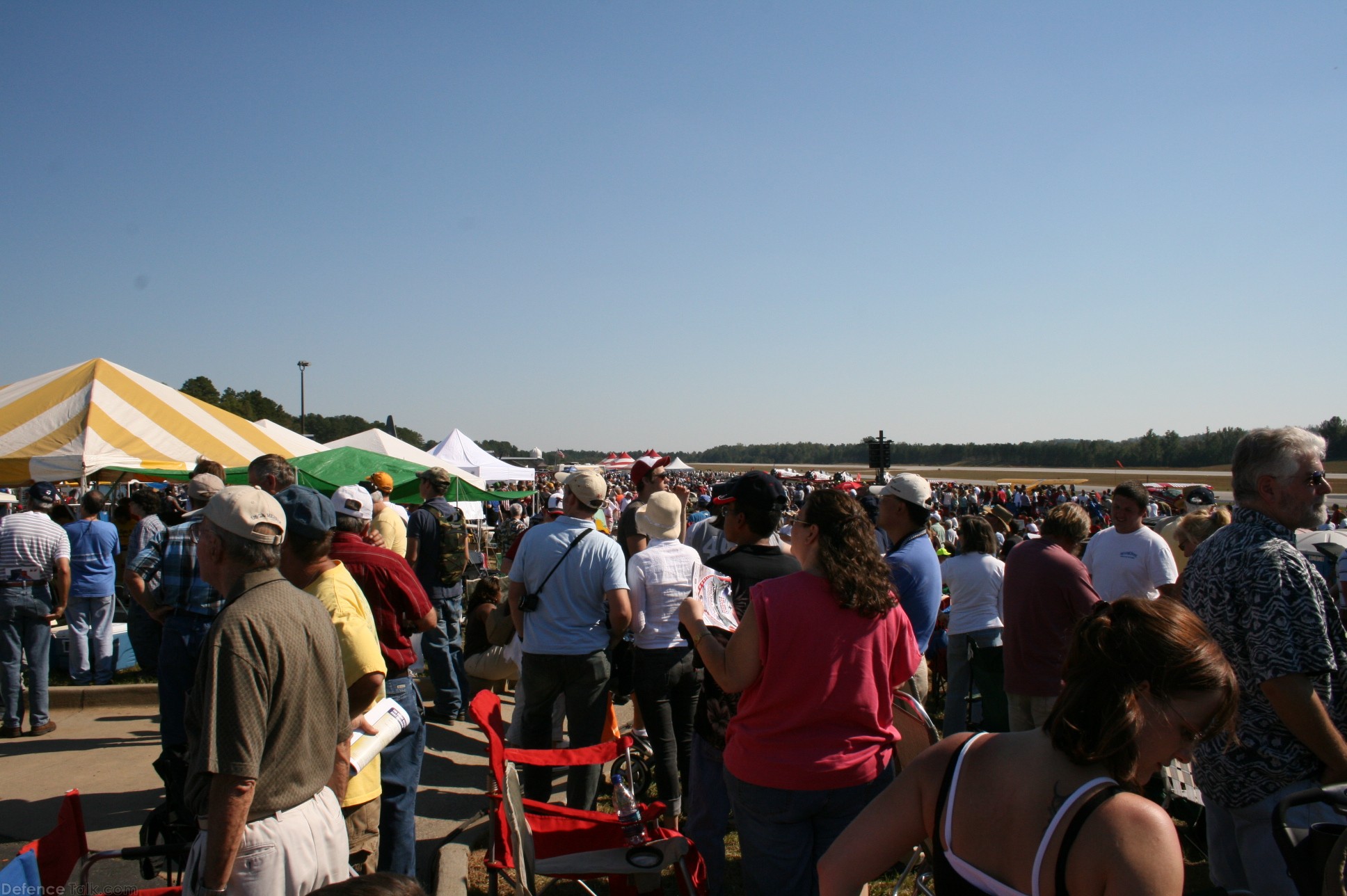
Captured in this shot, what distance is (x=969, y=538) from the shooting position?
6.02 m

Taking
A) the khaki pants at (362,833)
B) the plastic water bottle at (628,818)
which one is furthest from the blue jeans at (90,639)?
the plastic water bottle at (628,818)

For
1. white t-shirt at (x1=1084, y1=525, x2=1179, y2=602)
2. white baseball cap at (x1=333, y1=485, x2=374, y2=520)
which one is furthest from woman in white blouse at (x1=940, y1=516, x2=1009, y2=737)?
white baseball cap at (x1=333, y1=485, x2=374, y2=520)

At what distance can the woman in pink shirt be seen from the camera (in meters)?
2.46

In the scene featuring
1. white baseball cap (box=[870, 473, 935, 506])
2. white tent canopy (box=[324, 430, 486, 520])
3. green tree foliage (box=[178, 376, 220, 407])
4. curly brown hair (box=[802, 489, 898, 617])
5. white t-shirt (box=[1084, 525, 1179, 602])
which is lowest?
white t-shirt (box=[1084, 525, 1179, 602])

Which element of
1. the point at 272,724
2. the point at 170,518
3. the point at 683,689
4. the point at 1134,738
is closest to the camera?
the point at 1134,738

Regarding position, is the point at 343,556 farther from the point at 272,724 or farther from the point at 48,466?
the point at 48,466

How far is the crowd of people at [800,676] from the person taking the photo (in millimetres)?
1374

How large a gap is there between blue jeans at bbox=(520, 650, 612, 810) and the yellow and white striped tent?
21.3ft

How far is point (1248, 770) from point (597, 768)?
286 cm

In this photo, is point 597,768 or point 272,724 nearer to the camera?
point 272,724

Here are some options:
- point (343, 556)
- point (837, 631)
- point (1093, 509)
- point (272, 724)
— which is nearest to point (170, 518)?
point (343, 556)

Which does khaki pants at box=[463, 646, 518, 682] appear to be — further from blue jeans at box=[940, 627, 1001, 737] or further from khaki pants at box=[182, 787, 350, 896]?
khaki pants at box=[182, 787, 350, 896]

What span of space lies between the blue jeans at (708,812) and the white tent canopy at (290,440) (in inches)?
423

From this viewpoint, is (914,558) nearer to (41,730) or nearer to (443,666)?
(443,666)
